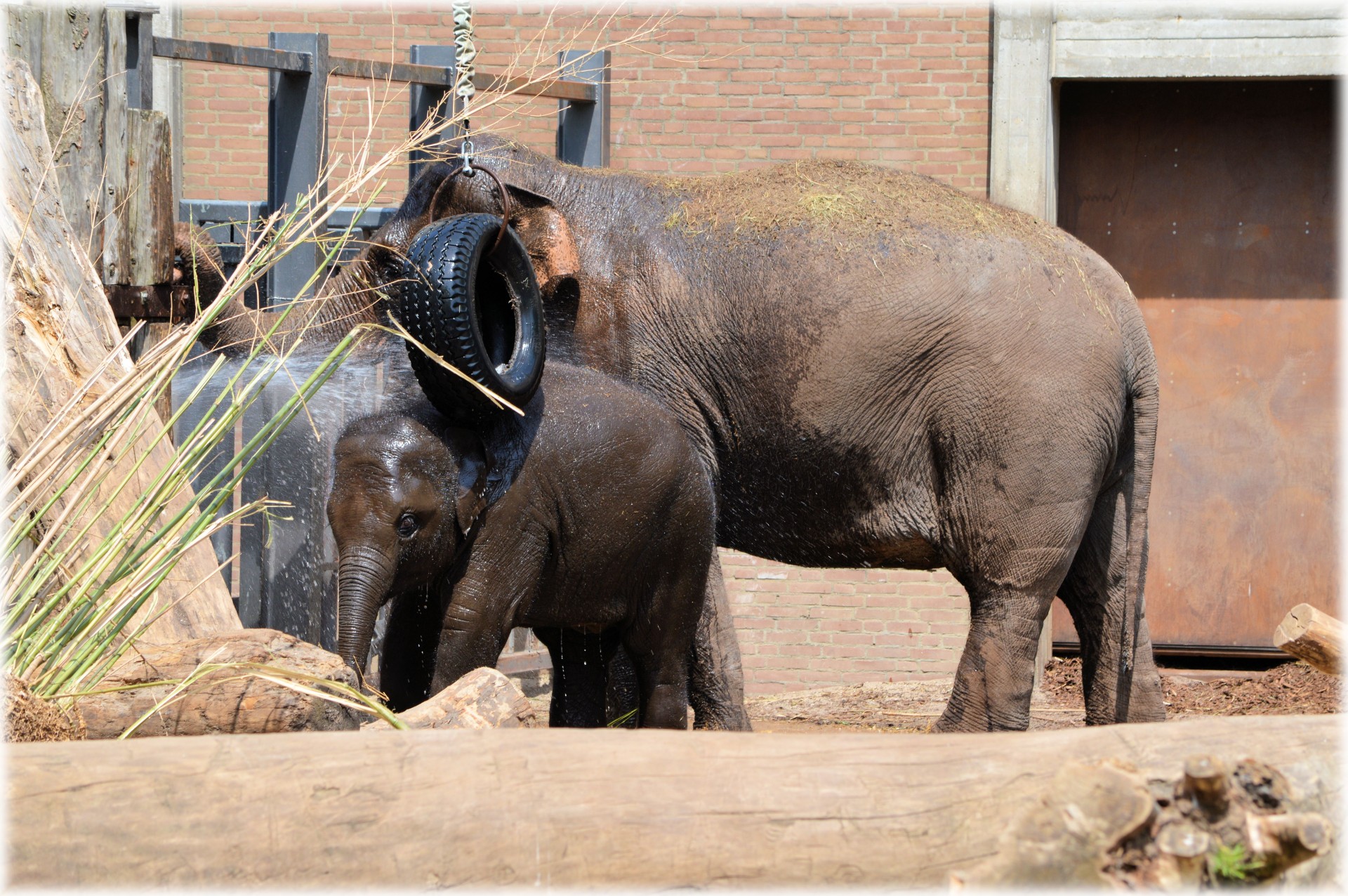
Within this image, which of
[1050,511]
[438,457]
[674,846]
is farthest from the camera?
[1050,511]

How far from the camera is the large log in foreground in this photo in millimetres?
2268

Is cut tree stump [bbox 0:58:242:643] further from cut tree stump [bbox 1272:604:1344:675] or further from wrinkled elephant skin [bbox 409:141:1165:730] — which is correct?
cut tree stump [bbox 1272:604:1344:675]

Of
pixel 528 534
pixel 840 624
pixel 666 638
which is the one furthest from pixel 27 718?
pixel 840 624

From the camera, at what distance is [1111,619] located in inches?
211

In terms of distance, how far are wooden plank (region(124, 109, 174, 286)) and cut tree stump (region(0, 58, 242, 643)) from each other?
2.80 ft

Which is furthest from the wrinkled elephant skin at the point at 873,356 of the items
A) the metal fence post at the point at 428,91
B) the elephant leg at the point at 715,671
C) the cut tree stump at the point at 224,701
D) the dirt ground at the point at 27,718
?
the dirt ground at the point at 27,718

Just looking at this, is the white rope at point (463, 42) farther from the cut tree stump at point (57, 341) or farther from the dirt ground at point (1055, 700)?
the dirt ground at point (1055, 700)

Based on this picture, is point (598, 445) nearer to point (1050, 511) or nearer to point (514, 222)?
point (514, 222)

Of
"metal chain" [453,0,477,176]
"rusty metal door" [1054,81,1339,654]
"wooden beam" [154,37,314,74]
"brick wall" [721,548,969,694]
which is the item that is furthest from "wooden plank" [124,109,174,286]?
"rusty metal door" [1054,81,1339,654]

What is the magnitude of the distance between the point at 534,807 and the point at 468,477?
5.72 ft

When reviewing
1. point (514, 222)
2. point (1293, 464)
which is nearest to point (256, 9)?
point (514, 222)

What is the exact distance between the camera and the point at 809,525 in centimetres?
502

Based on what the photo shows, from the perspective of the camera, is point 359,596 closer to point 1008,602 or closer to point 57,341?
point 57,341

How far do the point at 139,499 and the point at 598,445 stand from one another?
1378mm
